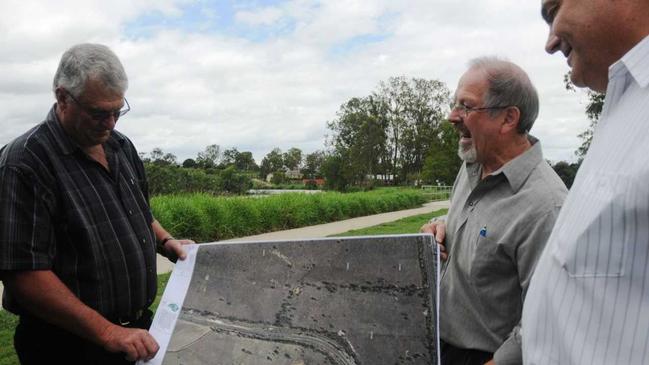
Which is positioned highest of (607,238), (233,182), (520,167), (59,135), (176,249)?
(59,135)

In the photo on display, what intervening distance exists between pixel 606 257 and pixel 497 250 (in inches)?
44.5

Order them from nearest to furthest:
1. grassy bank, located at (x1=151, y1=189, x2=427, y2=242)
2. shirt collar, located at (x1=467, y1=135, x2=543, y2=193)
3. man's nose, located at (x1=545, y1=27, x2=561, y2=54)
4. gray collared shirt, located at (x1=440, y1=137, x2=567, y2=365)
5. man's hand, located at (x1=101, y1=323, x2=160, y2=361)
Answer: man's nose, located at (x1=545, y1=27, x2=561, y2=54)
man's hand, located at (x1=101, y1=323, x2=160, y2=361)
gray collared shirt, located at (x1=440, y1=137, x2=567, y2=365)
shirt collar, located at (x1=467, y1=135, x2=543, y2=193)
grassy bank, located at (x1=151, y1=189, x2=427, y2=242)

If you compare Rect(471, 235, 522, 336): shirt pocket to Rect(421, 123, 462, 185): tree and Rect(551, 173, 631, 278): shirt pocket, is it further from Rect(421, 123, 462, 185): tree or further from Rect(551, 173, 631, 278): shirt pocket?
Rect(421, 123, 462, 185): tree

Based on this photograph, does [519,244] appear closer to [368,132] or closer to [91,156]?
[91,156]

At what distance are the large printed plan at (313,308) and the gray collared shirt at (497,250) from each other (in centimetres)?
38

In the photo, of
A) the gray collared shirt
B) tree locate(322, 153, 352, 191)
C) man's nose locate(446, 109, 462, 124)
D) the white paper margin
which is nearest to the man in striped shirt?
the gray collared shirt

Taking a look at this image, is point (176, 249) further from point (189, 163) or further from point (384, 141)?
point (384, 141)

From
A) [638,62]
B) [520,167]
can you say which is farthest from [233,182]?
[638,62]

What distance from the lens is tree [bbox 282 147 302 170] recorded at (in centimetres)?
8225

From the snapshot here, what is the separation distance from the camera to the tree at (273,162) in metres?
77.9

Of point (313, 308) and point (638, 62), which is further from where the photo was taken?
point (313, 308)

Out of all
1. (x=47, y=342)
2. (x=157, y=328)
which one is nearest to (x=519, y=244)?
(x=157, y=328)

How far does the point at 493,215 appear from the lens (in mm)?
2039

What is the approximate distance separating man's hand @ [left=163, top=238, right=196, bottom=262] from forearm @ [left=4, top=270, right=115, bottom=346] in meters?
0.44
